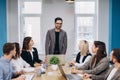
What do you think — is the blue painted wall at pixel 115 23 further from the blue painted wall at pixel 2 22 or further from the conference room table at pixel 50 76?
the blue painted wall at pixel 2 22

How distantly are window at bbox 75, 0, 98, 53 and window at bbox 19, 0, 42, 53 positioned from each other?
1177 millimetres

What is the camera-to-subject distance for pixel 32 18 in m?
8.05

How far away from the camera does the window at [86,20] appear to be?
802 centimetres

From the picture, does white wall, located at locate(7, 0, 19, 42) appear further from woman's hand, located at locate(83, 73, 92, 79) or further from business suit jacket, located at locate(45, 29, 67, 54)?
woman's hand, located at locate(83, 73, 92, 79)

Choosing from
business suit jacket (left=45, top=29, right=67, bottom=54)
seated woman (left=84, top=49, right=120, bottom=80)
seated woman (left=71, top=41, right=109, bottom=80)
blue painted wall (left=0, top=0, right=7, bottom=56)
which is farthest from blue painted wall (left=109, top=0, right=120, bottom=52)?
blue painted wall (left=0, top=0, right=7, bottom=56)

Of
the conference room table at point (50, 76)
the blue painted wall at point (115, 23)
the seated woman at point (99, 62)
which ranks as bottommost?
the conference room table at point (50, 76)

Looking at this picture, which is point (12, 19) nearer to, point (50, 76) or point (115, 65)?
point (50, 76)

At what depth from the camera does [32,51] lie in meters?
5.26

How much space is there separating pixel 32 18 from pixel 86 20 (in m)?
1.70

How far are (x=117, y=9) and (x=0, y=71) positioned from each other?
Result: 3.74m

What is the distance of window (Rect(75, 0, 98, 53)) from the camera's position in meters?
8.02

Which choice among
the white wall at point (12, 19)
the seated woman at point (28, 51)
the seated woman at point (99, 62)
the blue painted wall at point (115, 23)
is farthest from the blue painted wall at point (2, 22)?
the seated woman at point (99, 62)

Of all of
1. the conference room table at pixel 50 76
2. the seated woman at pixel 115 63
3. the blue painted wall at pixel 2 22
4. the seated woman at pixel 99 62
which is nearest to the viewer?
the seated woman at pixel 115 63

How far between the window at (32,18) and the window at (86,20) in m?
1.18
